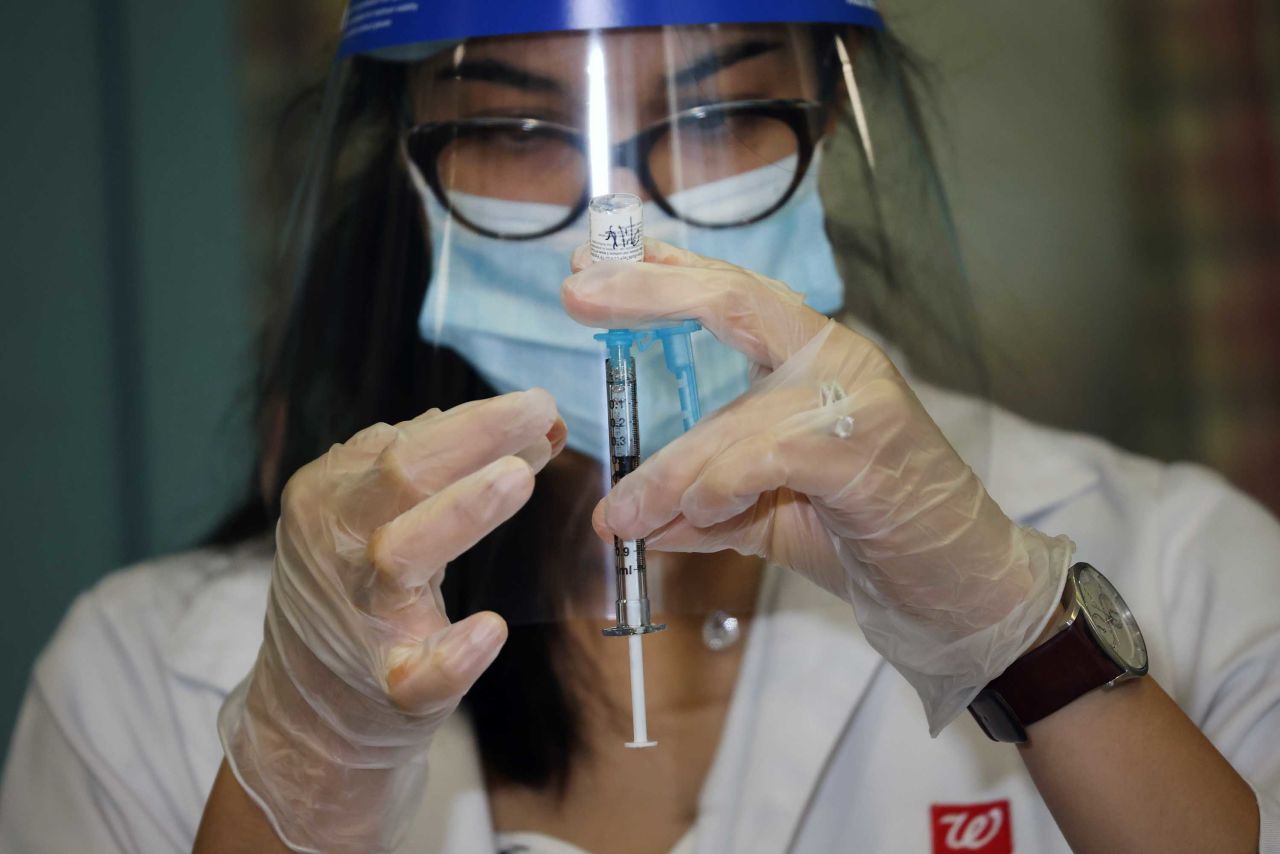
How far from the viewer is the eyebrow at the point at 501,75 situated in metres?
0.76

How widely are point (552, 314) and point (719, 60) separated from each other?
0.66 ft

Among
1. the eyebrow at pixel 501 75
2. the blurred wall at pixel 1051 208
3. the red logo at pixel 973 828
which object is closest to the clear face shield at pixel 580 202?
the eyebrow at pixel 501 75

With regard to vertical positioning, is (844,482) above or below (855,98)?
below

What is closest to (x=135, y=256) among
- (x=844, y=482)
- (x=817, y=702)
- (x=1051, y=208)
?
(x=817, y=702)

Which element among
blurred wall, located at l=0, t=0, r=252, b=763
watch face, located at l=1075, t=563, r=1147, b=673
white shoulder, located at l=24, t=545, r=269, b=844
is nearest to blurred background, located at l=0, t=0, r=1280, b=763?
blurred wall, located at l=0, t=0, r=252, b=763

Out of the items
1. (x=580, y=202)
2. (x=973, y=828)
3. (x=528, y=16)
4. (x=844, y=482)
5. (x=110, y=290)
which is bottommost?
(x=973, y=828)

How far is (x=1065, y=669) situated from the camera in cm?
74

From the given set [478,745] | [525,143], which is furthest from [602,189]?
[478,745]

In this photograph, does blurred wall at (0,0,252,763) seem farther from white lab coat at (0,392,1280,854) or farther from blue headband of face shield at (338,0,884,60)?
blue headband of face shield at (338,0,884,60)

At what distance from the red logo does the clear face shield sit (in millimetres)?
285

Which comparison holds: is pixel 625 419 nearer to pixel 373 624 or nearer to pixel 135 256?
pixel 373 624

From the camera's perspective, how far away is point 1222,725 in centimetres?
96

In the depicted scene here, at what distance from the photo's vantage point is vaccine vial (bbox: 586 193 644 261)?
651 millimetres

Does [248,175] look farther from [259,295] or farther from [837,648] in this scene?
[837,648]
